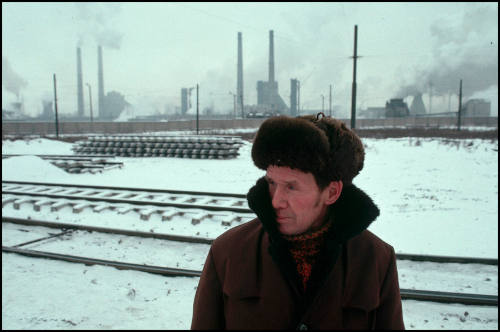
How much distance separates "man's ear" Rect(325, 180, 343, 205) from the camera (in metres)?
1.46

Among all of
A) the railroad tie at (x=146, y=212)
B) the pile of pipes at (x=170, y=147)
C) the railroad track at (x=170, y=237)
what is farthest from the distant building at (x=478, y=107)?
the railroad tie at (x=146, y=212)

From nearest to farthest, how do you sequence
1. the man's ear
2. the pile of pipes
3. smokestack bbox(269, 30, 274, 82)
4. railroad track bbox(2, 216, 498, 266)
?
the man's ear < railroad track bbox(2, 216, 498, 266) < the pile of pipes < smokestack bbox(269, 30, 274, 82)

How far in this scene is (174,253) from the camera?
18.0 ft

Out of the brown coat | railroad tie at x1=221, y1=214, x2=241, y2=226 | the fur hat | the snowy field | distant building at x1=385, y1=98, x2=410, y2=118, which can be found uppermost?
distant building at x1=385, y1=98, x2=410, y2=118

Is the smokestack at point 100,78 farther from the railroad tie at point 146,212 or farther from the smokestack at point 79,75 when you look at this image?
the railroad tie at point 146,212

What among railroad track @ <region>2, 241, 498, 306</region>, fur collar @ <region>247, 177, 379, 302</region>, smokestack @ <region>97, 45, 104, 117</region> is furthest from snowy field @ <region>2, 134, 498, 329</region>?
smokestack @ <region>97, 45, 104, 117</region>

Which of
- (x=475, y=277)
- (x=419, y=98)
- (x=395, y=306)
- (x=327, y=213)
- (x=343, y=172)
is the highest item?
(x=419, y=98)

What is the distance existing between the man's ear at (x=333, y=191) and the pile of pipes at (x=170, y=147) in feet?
52.1

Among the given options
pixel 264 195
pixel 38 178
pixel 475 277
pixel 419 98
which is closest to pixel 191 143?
pixel 38 178

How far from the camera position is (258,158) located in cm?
145

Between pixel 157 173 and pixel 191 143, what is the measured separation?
5.40 m

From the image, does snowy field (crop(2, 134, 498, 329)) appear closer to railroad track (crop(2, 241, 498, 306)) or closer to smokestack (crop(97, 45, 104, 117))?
railroad track (crop(2, 241, 498, 306))

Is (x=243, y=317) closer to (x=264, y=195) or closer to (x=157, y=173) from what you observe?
(x=264, y=195)

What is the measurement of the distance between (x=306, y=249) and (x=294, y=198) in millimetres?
259
